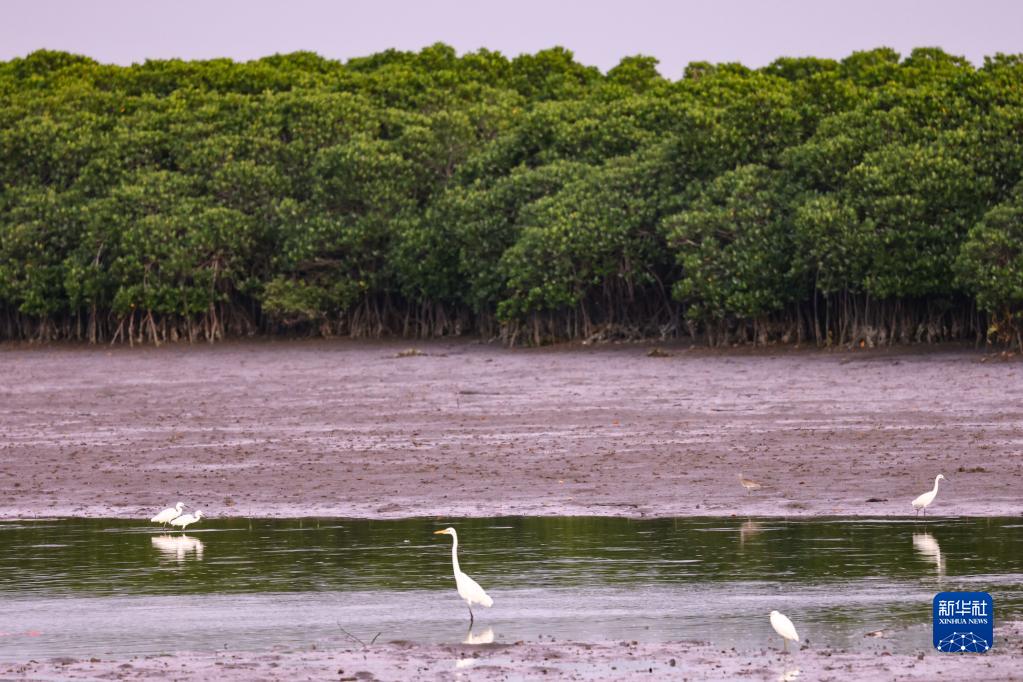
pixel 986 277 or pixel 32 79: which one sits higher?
pixel 32 79

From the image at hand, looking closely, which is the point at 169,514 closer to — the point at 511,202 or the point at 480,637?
the point at 480,637

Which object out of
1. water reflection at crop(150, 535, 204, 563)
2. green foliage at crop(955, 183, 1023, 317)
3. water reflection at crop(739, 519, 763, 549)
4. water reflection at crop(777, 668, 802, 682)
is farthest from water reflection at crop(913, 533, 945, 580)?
green foliage at crop(955, 183, 1023, 317)

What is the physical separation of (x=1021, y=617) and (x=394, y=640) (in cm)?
400

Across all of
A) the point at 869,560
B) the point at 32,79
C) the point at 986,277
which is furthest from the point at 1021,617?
the point at 32,79

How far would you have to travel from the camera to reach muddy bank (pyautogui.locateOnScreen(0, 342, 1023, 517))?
56.8ft

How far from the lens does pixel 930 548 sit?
13773 millimetres

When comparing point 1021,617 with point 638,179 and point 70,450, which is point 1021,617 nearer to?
point 70,450

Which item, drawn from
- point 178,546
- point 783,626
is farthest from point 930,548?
point 178,546

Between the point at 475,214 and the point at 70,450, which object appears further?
the point at 475,214

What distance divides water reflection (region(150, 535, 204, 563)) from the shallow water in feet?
0.09

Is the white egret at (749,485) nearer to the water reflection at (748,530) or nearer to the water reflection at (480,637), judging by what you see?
the water reflection at (748,530)

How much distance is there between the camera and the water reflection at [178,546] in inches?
565

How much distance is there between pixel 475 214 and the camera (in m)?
44.3

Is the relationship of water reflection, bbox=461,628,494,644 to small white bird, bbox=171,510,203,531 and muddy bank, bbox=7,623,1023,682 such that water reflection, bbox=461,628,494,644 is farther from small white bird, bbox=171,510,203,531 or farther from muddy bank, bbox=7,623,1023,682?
small white bird, bbox=171,510,203,531
